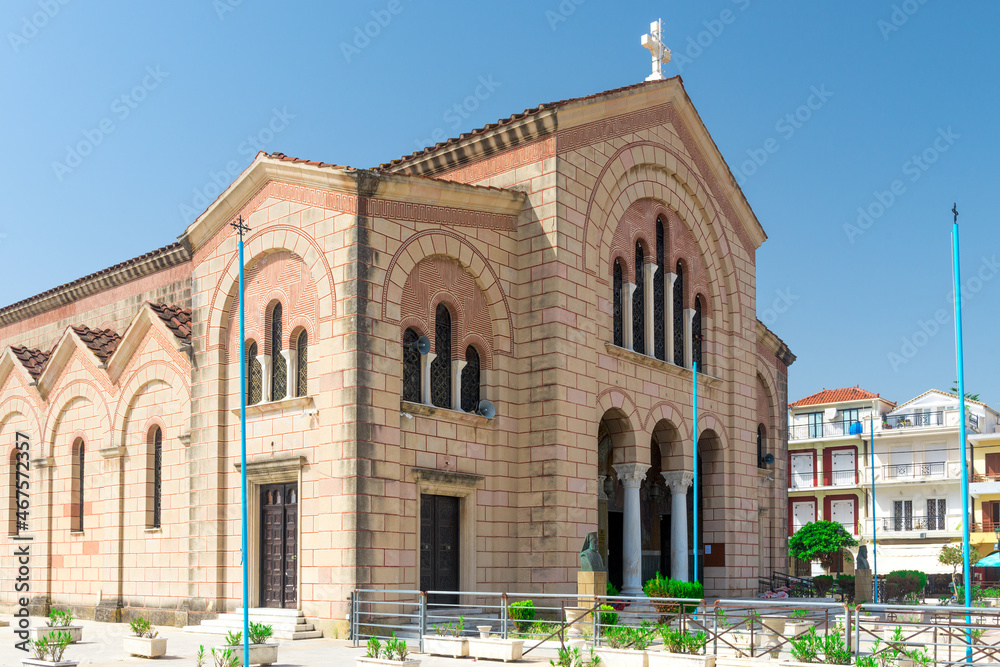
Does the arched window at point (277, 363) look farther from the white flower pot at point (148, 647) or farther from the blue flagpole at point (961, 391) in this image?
the blue flagpole at point (961, 391)

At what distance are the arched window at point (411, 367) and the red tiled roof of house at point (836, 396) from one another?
47.9m

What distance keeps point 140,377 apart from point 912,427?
4687cm

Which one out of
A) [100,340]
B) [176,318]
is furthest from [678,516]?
[100,340]

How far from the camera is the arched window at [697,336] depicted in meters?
30.0

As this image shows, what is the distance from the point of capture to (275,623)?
21.3 meters

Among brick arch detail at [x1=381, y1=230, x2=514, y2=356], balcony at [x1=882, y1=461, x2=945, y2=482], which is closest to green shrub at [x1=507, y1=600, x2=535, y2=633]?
brick arch detail at [x1=381, y1=230, x2=514, y2=356]

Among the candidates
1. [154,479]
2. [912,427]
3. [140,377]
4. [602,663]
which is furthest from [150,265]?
[912,427]

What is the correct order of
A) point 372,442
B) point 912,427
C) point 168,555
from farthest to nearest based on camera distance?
point 912,427, point 168,555, point 372,442

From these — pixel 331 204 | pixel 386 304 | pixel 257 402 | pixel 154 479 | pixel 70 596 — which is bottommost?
pixel 70 596

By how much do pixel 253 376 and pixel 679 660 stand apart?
39.5 ft

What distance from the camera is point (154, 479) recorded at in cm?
2762

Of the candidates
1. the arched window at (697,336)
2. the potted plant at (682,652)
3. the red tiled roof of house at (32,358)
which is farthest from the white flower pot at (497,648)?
the red tiled roof of house at (32,358)

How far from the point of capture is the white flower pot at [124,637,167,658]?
18.6m

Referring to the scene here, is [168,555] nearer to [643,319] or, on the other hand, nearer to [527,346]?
[527,346]
